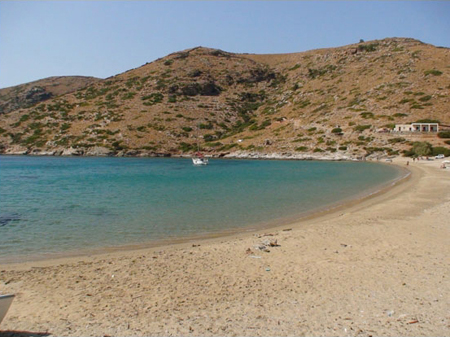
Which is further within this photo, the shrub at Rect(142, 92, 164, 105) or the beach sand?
the shrub at Rect(142, 92, 164, 105)

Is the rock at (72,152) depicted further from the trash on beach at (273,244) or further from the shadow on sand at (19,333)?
the shadow on sand at (19,333)

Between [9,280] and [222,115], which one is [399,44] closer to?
[222,115]

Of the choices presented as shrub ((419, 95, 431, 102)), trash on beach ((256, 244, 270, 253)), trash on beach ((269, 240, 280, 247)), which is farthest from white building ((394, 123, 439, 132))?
trash on beach ((256, 244, 270, 253))

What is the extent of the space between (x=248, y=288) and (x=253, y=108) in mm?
103758

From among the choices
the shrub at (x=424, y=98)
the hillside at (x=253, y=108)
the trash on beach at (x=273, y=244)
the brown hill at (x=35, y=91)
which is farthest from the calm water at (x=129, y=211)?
the brown hill at (x=35, y=91)

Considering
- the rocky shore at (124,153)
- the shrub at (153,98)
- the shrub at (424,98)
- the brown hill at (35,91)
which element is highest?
the brown hill at (35,91)

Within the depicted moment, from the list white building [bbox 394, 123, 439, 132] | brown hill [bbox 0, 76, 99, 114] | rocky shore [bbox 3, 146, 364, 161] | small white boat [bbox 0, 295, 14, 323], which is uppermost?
brown hill [bbox 0, 76, 99, 114]

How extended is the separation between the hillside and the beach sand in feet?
202

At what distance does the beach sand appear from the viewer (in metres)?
6.41

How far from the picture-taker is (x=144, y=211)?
19.5 meters

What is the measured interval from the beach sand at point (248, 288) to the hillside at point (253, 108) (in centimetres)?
6160

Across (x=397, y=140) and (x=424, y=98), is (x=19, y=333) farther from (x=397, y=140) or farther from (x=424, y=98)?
(x=424, y=98)

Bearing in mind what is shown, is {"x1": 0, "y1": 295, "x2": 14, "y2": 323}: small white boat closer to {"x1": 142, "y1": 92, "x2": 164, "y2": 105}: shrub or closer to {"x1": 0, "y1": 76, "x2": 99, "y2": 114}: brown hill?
{"x1": 142, "y1": 92, "x2": 164, "y2": 105}: shrub

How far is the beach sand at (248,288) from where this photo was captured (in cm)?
641
